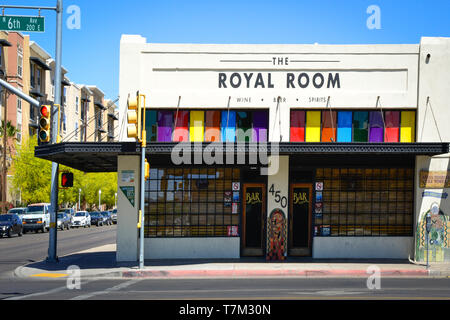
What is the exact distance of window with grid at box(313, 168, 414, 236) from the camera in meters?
19.8

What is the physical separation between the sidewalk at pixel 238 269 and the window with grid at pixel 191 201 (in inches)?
51.5

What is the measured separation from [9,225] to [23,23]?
26128mm

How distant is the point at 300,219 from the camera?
20.1 m

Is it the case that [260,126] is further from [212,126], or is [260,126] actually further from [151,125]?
[151,125]

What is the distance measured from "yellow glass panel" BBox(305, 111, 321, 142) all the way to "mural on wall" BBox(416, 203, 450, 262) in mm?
4566

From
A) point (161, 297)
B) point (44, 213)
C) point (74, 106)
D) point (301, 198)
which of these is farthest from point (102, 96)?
point (161, 297)

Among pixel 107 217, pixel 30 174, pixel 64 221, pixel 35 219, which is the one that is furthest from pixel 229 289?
pixel 107 217

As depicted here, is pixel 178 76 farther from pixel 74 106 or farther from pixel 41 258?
pixel 74 106

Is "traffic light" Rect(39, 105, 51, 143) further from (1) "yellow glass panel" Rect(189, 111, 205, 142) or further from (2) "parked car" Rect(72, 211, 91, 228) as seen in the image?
(2) "parked car" Rect(72, 211, 91, 228)

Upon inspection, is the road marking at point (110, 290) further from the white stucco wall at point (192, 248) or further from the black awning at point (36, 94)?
the black awning at point (36, 94)

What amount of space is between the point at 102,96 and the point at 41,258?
8283 centimetres

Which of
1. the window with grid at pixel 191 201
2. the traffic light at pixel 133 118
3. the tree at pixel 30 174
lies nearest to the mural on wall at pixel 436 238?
the window with grid at pixel 191 201

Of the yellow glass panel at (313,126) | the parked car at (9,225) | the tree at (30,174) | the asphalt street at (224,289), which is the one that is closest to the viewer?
the asphalt street at (224,289)

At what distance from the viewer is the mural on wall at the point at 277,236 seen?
1912 cm
